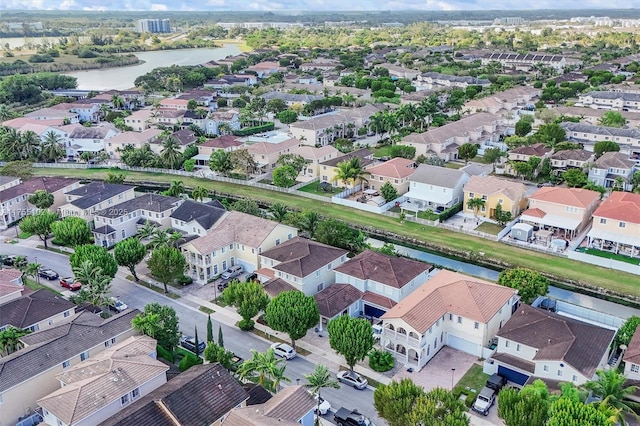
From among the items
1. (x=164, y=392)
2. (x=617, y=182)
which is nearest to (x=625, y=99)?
(x=617, y=182)

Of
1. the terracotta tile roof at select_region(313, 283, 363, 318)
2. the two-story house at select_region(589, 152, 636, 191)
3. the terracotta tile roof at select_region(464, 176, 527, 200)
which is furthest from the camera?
the two-story house at select_region(589, 152, 636, 191)

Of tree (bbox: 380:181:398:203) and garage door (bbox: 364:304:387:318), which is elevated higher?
tree (bbox: 380:181:398:203)

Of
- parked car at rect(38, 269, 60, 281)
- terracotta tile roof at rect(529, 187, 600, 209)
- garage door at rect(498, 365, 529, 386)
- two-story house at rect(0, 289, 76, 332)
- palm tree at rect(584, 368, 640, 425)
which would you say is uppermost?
palm tree at rect(584, 368, 640, 425)

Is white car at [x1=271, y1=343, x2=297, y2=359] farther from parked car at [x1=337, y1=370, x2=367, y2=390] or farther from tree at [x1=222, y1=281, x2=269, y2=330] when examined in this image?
parked car at [x1=337, y1=370, x2=367, y2=390]

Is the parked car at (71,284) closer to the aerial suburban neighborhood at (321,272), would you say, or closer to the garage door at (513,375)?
the aerial suburban neighborhood at (321,272)

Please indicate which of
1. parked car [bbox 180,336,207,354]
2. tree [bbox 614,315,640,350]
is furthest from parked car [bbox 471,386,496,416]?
parked car [bbox 180,336,207,354]

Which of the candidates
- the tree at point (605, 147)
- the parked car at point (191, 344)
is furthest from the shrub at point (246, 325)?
the tree at point (605, 147)
